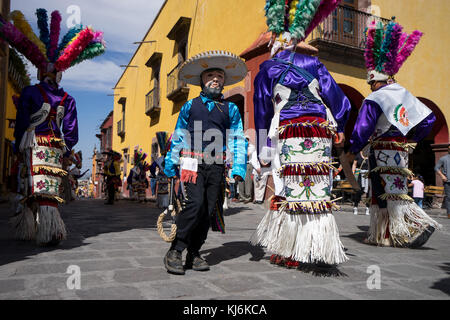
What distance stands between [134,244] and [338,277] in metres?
2.24

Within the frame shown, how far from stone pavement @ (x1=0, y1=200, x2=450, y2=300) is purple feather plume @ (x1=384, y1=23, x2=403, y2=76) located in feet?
6.91

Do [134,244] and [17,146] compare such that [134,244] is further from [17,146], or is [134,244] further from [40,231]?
[17,146]

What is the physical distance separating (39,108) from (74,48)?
79 centimetres

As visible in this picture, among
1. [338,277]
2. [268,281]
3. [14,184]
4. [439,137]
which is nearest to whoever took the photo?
[268,281]

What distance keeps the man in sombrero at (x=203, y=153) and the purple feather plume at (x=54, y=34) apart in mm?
1951

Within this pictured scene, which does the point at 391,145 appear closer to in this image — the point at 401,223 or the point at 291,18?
the point at 401,223

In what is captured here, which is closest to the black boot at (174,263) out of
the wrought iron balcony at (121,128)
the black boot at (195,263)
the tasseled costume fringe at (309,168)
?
the black boot at (195,263)

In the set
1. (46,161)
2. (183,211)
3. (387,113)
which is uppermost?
(387,113)

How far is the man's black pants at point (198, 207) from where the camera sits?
2809 mm

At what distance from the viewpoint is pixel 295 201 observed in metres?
2.85

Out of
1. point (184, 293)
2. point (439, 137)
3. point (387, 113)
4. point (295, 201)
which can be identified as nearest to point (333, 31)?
point (439, 137)

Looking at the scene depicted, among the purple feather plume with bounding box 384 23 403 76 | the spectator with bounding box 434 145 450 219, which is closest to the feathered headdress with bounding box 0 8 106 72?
the purple feather plume with bounding box 384 23 403 76

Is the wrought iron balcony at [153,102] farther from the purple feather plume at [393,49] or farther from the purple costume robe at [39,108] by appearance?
the purple feather plume at [393,49]

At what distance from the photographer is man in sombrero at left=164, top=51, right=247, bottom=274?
2828 millimetres
